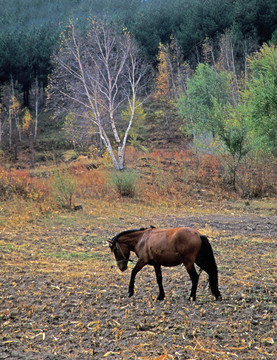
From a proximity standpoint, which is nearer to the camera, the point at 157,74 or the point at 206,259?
the point at 206,259

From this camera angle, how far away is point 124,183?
16.3 metres

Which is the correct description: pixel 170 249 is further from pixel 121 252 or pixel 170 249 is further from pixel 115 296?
pixel 115 296

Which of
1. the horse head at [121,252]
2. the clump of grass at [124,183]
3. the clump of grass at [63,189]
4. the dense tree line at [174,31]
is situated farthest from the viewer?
the dense tree line at [174,31]

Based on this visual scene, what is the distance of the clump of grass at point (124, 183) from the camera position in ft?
53.6

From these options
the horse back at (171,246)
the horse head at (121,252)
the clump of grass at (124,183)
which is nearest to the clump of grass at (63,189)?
the clump of grass at (124,183)

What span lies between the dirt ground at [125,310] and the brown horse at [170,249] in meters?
0.49

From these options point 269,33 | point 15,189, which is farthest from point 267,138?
point 269,33

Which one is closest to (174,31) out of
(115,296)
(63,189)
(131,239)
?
(63,189)

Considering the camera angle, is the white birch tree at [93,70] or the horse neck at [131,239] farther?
the white birch tree at [93,70]

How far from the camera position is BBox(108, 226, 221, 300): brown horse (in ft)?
12.8

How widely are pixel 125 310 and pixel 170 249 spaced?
1.18 meters

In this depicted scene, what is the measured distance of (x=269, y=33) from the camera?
44.9 metres

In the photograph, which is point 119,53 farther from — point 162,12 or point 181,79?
point 162,12

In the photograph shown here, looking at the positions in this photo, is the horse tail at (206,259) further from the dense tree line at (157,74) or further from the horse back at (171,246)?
the dense tree line at (157,74)
